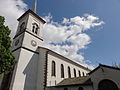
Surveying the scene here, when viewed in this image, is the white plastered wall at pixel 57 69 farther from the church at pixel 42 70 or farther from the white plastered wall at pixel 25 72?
the white plastered wall at pixel 25 72

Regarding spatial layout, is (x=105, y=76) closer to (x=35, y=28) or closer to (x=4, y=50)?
(x=4, y=50)

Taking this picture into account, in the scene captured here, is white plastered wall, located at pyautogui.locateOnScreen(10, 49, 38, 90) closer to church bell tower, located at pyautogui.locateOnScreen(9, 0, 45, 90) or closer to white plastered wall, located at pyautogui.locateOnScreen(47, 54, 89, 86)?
church bell tower, located at pyautogui.locateOnScreen(9, 0, 45, 90)

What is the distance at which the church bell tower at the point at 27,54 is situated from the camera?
18.6 metres

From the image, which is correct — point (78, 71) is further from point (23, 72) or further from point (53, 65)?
point (23, 72)

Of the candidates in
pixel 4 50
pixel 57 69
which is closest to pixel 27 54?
pixel 57 69

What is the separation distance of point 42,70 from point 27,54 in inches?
157

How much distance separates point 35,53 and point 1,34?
911cm

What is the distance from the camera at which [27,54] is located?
70.7 feet

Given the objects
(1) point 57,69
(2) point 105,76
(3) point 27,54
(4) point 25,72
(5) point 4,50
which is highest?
(3) point 27,54

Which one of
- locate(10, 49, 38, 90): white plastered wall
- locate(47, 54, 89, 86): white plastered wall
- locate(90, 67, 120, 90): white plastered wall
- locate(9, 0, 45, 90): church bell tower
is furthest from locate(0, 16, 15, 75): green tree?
locate(90, 67, 120, 90): white plastered wall

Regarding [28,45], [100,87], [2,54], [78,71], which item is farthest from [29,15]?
[100,87]

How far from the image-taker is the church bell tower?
18.6 metres

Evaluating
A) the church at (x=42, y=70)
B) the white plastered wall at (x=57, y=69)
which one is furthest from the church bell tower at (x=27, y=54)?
the white plastered wall at (x=57, y=69)

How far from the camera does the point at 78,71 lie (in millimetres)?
30906
